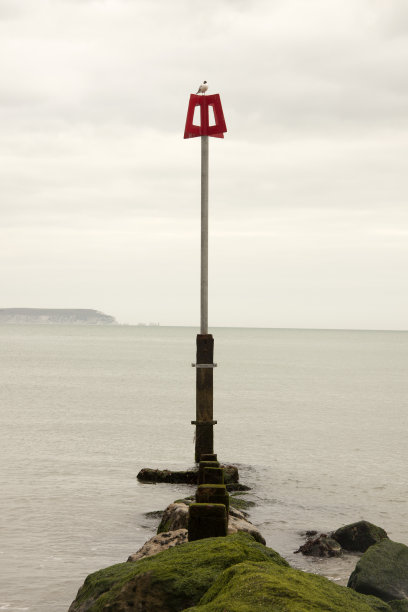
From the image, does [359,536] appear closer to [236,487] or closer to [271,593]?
[236,487]

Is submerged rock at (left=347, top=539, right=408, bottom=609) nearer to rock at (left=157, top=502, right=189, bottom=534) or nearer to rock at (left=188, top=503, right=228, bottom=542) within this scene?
rock at (left=157, top=502, right=189, bottom=534)

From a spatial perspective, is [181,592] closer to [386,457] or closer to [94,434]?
[386,457]

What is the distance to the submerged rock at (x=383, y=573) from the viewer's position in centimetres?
970

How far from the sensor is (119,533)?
46.2 ft

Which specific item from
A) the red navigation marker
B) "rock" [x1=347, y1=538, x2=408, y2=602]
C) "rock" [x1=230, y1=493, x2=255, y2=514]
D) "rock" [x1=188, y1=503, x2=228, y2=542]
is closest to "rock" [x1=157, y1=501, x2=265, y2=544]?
"rock" [x1=347, y1=538, x2=408, y2=602]

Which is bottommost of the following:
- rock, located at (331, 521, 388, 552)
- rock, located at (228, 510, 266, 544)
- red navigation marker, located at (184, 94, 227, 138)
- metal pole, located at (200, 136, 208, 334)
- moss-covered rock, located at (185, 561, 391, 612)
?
rock, located at (331, 521, 388, 552)

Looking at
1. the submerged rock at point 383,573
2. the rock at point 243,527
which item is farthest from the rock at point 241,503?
the submerged rock at point 383,573

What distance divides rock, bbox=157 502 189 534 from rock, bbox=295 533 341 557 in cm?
283

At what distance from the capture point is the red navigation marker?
711 inches

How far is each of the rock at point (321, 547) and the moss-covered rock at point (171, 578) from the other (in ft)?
17.4

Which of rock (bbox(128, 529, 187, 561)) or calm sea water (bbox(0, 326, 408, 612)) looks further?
calm sea water (bbox(0, 326, 408, 612))

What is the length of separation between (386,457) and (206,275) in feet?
39.9

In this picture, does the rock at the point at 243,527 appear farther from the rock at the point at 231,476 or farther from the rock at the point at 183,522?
the rock at the point at 231,476

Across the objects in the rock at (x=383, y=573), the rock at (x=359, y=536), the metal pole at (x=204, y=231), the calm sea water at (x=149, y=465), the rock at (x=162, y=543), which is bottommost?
the calm sea water at (x=149, y=465)
